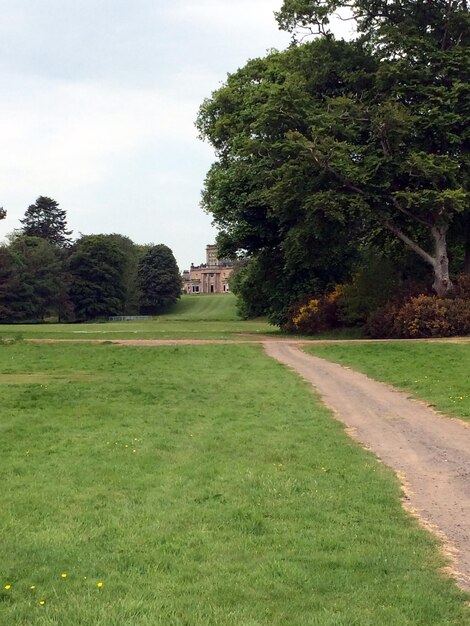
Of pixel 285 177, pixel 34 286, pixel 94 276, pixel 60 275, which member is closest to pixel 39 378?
pixel 285 177

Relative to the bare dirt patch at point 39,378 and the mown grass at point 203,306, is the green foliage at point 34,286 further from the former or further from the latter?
the bare dirt patch at point 39,378

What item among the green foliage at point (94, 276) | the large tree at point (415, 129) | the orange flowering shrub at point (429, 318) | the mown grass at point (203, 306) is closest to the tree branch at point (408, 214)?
the large tree at point (415, 129)

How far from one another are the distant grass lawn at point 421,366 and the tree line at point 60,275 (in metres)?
56.7

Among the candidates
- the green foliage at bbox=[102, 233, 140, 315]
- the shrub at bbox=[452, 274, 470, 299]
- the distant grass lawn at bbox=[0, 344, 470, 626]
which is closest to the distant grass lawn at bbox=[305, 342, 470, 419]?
the distant grass lawn at bbox=[0, 344, 470, 626]

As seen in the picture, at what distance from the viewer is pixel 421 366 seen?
69.9 feet

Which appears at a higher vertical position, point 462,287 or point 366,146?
point 366,146

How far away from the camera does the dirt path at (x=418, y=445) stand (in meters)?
6.89

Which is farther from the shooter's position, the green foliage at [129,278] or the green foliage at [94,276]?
the green foliage at [129,278]

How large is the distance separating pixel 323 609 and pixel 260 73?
1757 inches

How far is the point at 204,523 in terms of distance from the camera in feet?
22.2

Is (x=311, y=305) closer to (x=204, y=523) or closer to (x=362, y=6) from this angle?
(x=362, y=6)

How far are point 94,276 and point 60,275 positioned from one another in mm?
6320

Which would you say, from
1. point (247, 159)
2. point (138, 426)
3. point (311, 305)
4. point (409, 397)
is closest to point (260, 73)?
point (247, 159)

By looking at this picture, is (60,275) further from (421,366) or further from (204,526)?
(204,526)
